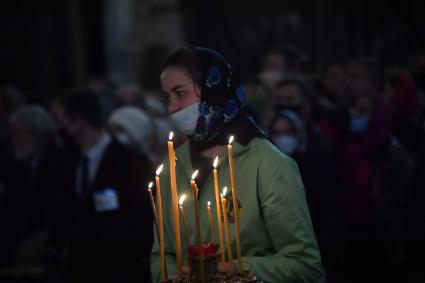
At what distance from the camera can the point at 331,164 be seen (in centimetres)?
726

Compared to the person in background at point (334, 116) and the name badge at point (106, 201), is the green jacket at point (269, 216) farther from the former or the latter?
the person in background at point (334, 116)

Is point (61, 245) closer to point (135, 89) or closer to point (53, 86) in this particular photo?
point (135, 89)

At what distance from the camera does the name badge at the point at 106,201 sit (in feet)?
22.1

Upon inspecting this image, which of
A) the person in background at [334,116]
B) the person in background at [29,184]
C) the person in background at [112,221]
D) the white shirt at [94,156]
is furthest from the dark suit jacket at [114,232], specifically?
the person in background at [334,116]

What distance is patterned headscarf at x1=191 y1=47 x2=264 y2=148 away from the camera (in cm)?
386

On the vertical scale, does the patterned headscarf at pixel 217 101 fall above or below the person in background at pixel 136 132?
below

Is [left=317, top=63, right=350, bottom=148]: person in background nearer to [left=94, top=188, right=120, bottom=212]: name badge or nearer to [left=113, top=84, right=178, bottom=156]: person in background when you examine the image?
[left=113, top=84, right=178, bottom=156]: person in background

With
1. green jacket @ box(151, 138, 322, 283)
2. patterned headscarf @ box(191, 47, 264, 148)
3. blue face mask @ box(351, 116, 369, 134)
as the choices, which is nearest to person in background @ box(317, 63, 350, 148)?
blue face mask @ box(351, 116, 369, 134)

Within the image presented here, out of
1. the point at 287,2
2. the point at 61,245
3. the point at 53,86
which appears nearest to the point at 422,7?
the point at 287,2

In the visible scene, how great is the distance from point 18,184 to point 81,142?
1449 mm

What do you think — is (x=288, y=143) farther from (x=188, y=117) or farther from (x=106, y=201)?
(x=188, y=117)

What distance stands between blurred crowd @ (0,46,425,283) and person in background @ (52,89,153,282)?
1 cm

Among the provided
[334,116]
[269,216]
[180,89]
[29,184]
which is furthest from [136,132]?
[269,216]

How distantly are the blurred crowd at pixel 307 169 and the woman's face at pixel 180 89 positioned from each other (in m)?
2.95
